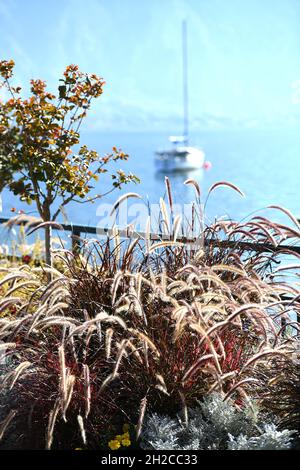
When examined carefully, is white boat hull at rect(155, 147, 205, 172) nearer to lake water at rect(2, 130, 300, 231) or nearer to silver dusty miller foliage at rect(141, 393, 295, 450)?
lake water at rect(2, 130, 300, 231)

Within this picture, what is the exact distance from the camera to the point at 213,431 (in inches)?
79.0

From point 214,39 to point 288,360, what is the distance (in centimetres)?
20389

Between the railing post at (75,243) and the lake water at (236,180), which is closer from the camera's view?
the railing post at (75,243)

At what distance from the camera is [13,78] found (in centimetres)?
381

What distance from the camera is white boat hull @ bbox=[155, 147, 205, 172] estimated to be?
152 ft

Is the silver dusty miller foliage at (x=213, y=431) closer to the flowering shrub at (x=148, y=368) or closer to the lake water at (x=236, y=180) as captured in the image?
the flowering shrub at (x=148, y=368)

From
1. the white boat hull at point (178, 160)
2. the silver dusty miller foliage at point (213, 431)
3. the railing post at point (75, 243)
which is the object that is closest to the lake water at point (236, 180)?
the white boat hull at point (178, 160)

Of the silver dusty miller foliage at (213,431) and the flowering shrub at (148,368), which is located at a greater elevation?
the flowering shrub at (148,368)

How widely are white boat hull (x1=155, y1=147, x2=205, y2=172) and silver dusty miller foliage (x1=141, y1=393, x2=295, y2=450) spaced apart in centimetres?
4449

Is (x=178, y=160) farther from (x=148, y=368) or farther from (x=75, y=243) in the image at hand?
(x=148, y=368)

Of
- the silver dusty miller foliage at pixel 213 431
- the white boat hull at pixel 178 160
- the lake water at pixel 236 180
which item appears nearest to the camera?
the silver dusty miller foliage at pixel 213 431

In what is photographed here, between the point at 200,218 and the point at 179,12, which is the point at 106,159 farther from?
the point at 179,12

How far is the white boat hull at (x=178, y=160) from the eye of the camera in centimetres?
4638

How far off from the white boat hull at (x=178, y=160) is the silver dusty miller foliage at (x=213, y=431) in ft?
146
